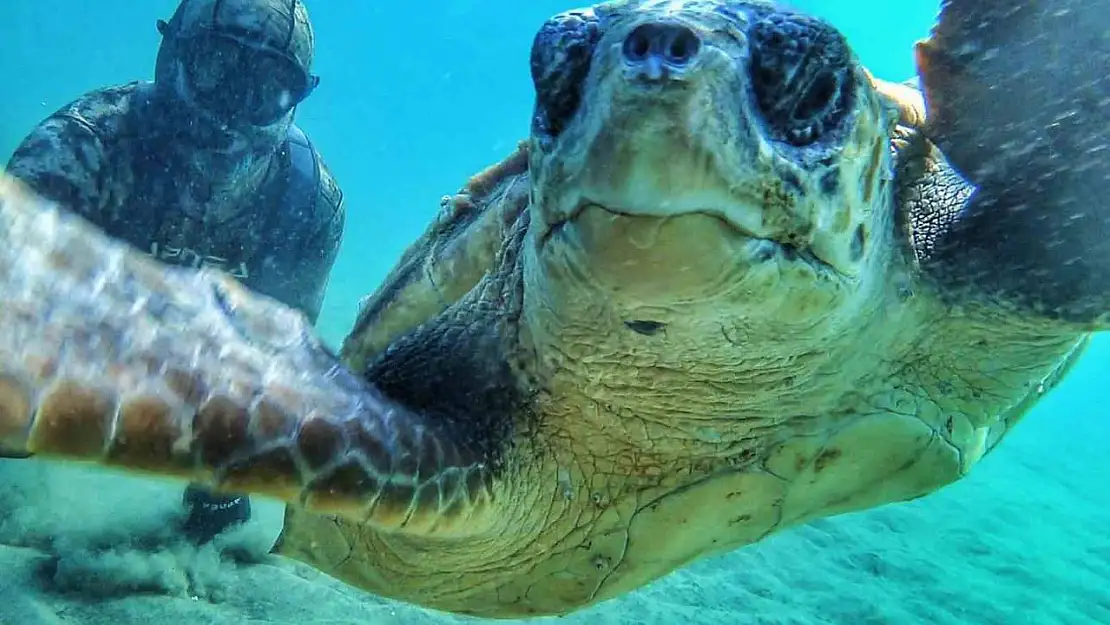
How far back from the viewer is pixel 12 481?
12.8ft

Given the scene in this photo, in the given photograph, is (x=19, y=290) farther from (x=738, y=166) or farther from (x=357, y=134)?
(x=357, y=134)

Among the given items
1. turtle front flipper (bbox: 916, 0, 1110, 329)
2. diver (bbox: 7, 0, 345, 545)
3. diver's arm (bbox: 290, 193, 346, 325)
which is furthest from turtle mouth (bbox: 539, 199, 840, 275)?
diver's arm (bbox: 290, 193, 346, 325)

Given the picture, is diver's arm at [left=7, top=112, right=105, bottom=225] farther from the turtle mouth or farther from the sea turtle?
the turtle mouth

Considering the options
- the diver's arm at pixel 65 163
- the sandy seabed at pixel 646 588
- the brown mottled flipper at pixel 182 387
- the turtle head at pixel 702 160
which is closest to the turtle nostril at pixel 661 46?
the turtle head at pixel 702 160

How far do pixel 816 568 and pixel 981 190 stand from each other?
3290 millimetres

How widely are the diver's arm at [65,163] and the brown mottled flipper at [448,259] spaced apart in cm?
193

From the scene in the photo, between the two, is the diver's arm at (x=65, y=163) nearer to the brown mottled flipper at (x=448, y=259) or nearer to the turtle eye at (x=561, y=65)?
the brown mottled flipper at (x=448, y=259)

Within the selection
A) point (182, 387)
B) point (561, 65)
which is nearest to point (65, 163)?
point (182, 387)

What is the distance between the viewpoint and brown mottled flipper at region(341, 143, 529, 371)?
219cm

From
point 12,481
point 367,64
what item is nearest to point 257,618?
point 12,481

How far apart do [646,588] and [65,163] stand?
3.56 meters

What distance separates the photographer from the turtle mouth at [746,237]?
1026 mm

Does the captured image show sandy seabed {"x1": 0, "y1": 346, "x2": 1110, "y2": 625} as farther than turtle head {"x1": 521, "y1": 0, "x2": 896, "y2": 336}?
Yes

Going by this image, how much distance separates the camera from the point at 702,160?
39.1 inches
